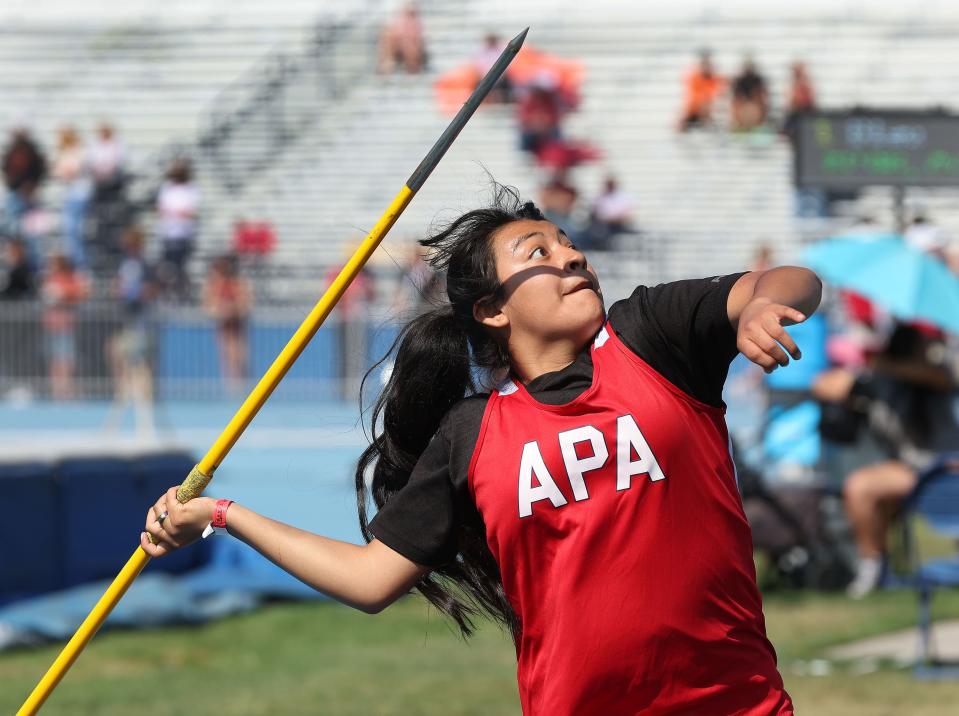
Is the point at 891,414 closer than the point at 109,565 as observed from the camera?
No

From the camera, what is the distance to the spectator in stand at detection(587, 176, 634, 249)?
753 inches

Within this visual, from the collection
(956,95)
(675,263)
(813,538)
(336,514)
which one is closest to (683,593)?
(813,538)

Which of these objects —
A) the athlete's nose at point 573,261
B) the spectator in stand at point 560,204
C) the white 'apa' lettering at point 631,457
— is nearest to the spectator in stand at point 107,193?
the spectator in stand at point 560,204

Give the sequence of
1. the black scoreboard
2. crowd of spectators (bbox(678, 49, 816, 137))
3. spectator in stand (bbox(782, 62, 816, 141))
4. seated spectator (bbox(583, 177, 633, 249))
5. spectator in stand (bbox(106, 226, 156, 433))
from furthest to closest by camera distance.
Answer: crowd of spectators (bbox(678, 49, 816, 137)) < spectator in stand (bbox(782, 62, 816, 141)) < seated spectator (bbox(583, 177, 633, 249)) < spectator in stand (bbox(106, 226, 156, 433)) < the black scoreboard

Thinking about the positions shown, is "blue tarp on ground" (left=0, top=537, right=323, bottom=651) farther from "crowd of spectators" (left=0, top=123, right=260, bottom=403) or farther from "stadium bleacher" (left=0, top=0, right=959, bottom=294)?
"stadium bleacher" (left=0, top=0, right=959, bottom=294)

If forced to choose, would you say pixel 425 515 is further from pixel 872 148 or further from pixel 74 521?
pixel 872 148

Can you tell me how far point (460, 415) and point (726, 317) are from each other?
0.61m

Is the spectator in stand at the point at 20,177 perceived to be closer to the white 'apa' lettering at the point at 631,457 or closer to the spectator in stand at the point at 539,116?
the spectator in stand at the point at 539,116

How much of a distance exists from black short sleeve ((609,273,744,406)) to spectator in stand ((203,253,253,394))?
50.3 ft

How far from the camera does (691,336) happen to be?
10.0ft

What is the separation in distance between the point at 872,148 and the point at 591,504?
23.1 feet

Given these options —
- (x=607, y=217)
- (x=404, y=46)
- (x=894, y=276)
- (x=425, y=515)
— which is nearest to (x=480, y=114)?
(x=404, y=46)

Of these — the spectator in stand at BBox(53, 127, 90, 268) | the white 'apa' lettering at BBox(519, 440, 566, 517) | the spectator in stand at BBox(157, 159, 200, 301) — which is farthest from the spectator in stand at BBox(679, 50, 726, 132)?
the white 'apa' lettering at BBox(519, 440, 566, 517)

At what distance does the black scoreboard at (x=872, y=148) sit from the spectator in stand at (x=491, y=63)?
1003cm
